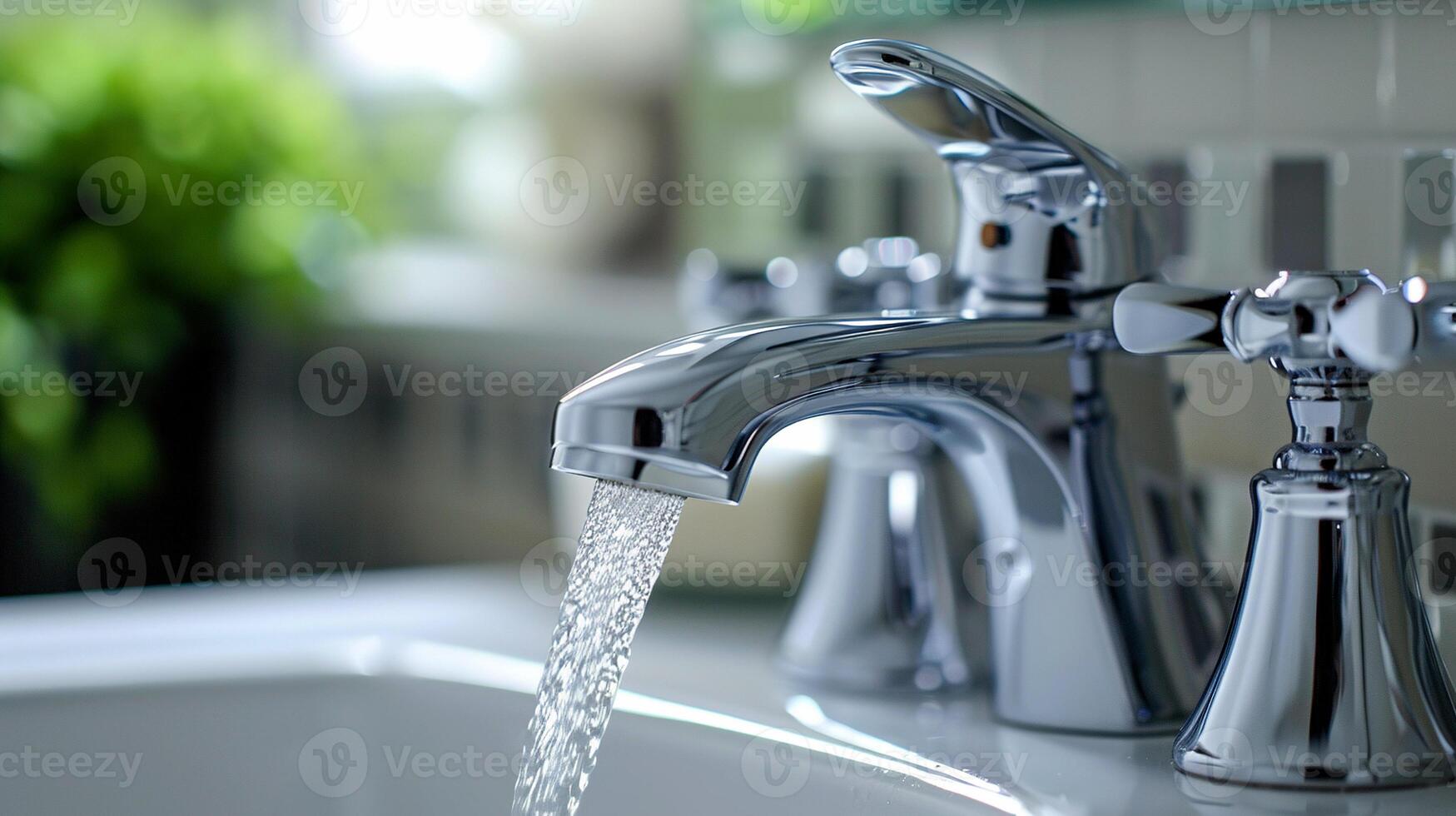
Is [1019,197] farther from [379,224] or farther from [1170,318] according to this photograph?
[379,224]

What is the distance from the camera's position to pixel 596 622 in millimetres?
Result: 393

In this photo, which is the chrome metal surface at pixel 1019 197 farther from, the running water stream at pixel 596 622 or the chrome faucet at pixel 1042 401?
the running water stream at pixel 596 622

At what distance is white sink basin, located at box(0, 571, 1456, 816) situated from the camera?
45 cm

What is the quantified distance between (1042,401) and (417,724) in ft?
0.88

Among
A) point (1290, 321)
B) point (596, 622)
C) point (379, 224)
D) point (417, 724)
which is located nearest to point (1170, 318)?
point (1290, 321)

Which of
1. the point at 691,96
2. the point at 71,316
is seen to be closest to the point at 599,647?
the point at 691,96

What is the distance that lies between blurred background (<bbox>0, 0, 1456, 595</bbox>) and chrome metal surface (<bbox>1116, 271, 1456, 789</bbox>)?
0.98 feet

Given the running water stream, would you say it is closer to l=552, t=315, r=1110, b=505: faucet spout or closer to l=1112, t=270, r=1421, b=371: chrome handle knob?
l=552, t=315, r=1110, b=505: faucet spout

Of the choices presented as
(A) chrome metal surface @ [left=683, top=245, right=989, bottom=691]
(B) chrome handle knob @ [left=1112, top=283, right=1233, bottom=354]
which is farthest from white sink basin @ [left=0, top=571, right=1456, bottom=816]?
(B) chrome handle knob @ [left=1112, top=283, right=1233, bottom=354]

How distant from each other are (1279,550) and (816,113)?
1.52 ft

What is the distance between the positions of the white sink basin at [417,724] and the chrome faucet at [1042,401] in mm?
19

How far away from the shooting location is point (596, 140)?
3.80 ft

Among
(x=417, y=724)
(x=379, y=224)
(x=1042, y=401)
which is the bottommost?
(x=417, y=724)

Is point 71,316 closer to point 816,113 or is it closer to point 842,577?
point 816,113
